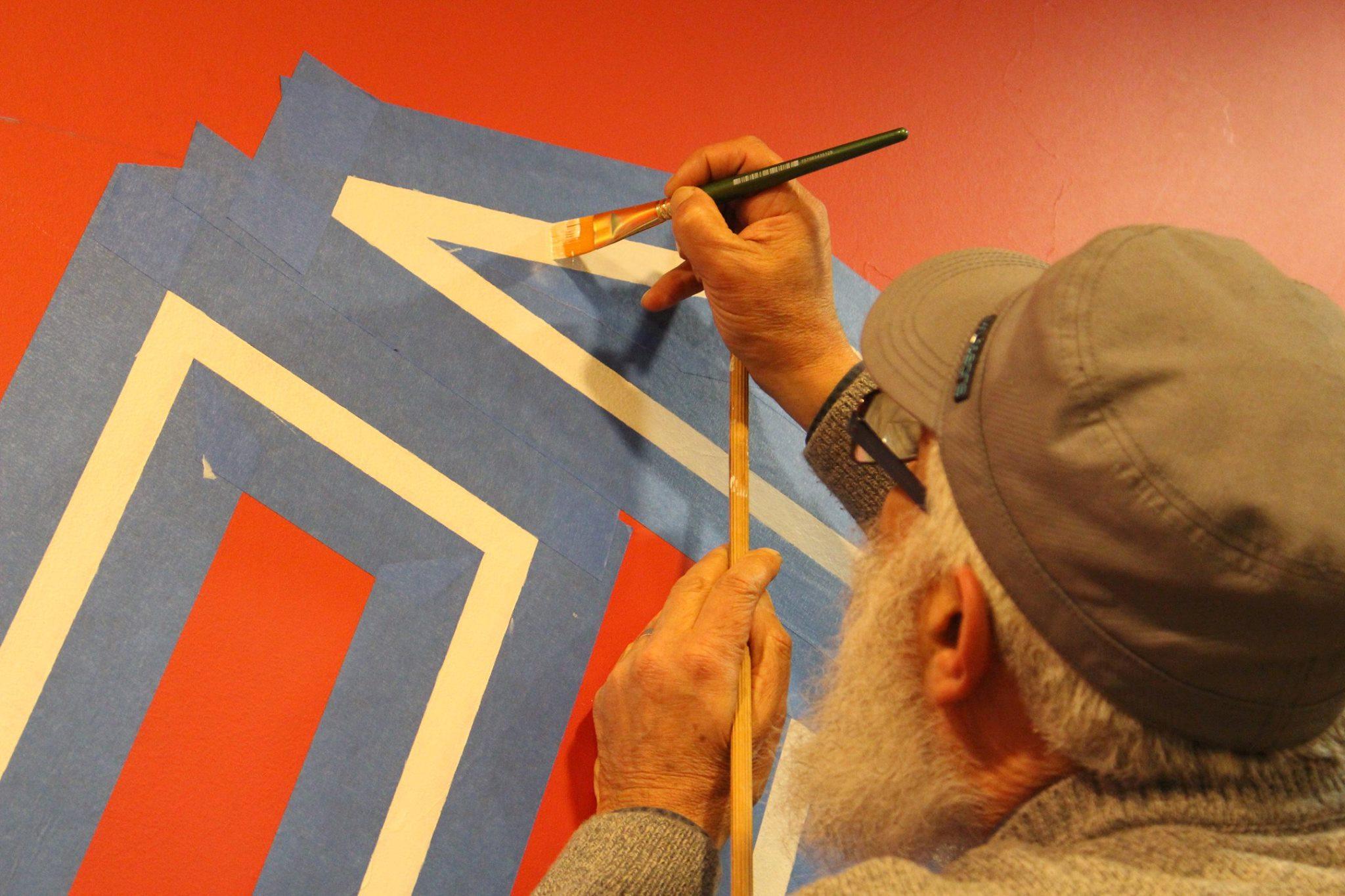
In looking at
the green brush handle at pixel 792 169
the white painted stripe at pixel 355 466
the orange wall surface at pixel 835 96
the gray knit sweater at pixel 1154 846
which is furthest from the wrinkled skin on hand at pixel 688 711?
the orange wall surface at pixel 835 96

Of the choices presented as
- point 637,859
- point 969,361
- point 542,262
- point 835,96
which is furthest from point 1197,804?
point 835,96

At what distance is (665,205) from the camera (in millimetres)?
801

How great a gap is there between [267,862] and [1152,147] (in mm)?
1195

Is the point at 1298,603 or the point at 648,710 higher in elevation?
the point at 1298,603

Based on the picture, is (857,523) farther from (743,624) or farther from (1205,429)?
(1205,429)

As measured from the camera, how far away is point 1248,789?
464 millimetres

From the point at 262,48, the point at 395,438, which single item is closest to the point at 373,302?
the point at 395,438

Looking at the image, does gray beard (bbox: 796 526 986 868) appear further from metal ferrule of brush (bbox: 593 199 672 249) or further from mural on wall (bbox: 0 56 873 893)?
metal ferrule of brush (bbox: 593 199 672 249)

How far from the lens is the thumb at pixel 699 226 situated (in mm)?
784

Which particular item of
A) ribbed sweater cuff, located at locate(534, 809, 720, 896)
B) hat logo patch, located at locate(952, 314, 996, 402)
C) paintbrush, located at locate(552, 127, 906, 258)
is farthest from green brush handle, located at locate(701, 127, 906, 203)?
ribbed sweater cuff, located at locate(534, 809, 720, 896)

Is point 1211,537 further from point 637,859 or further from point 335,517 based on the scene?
point 335,517

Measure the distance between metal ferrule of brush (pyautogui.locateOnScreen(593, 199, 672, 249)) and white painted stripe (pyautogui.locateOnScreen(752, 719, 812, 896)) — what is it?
18.2 inches

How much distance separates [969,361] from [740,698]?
0.33 m

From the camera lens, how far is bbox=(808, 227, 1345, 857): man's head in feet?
1.32
